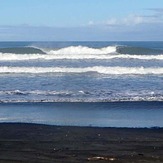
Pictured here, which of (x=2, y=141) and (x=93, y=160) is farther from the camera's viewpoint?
(x=2, y=141)

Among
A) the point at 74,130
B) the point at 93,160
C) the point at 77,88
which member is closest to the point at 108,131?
the point at 74,130

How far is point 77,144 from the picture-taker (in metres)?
9.05

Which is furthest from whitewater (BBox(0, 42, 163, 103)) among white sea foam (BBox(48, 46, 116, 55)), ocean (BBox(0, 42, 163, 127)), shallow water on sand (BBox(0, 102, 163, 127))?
white sea foam (BBox(48, 46, 116, 55))

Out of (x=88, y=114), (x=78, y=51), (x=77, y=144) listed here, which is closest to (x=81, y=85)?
(x=88, y=114)

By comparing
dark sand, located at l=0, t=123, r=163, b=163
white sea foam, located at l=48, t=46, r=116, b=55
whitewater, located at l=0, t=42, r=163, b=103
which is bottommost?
whitewater, located at l=0, t=42, r=163, b=103

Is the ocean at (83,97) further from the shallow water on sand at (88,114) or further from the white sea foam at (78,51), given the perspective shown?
the white sea foam at (78,51)

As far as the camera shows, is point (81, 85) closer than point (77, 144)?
No

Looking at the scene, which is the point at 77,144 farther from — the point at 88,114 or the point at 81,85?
the point at 81,85

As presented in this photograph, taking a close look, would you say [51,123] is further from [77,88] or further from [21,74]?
[21,74]

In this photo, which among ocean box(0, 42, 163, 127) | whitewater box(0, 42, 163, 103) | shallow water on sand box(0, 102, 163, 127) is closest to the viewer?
shallow water on sand box(0, 102, 163, 127)

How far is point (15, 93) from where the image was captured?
61.2 ft

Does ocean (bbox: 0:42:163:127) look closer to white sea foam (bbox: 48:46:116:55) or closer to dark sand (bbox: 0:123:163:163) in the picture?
dark sand (bbox: 0:123:163:163)

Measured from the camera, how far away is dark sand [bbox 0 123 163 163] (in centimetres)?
774

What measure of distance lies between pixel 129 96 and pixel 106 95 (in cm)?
84
